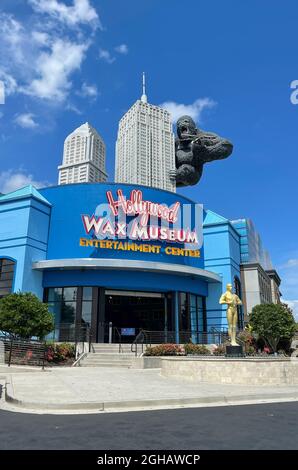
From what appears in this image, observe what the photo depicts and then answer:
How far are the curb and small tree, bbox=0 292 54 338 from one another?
32.0ft

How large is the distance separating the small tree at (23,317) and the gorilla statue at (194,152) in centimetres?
1599

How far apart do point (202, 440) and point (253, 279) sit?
33.8 metres

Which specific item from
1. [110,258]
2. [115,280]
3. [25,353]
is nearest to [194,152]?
[110,258]

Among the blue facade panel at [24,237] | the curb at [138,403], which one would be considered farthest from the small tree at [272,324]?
the curb at [138,403]

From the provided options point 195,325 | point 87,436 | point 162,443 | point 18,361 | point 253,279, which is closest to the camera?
point 162,443

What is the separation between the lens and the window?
27141mm

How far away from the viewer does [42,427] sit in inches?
264

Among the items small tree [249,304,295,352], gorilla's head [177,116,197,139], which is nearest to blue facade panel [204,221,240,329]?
small tree [249,304,295,352]

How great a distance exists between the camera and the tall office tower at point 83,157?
117 metres

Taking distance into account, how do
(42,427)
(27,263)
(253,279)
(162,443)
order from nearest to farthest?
(162,443)
(42,427)
(27,263)
(253,279)

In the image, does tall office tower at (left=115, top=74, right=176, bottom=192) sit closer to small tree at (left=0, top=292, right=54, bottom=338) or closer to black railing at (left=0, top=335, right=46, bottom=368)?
small tree at (left=0, top=292, right=54, bottom=338)

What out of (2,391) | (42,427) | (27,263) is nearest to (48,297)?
(27,263)

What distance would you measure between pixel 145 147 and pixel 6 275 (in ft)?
161
